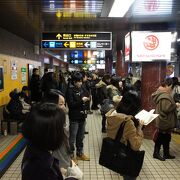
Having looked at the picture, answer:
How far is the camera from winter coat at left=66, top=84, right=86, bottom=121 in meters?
4.55

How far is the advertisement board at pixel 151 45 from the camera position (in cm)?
600

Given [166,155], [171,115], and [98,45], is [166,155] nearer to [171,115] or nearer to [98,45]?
[171,115]

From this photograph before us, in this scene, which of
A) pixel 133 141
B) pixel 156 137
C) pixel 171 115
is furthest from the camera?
pixel 156 137

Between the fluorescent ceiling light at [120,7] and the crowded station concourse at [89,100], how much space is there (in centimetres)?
2

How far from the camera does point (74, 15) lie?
5.62 meters

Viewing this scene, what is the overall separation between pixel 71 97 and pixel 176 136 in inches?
139

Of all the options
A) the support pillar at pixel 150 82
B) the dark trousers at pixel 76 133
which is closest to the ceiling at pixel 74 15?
the support pillar at pixel 150 82

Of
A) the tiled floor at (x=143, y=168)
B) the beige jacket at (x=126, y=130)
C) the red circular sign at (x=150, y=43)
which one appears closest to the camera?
the beige jacket at (x=126, y=130)

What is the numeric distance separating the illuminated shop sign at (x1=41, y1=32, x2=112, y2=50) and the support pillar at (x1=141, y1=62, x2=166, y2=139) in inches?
66.9

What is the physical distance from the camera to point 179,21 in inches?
249

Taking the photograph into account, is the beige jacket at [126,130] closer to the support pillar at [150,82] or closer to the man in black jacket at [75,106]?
the man in black jacket at [75,106]

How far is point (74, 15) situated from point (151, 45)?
6.26 ft

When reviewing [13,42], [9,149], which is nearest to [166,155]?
[9,149]

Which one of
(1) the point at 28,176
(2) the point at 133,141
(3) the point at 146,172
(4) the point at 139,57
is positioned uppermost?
(4) the point at 139,57
